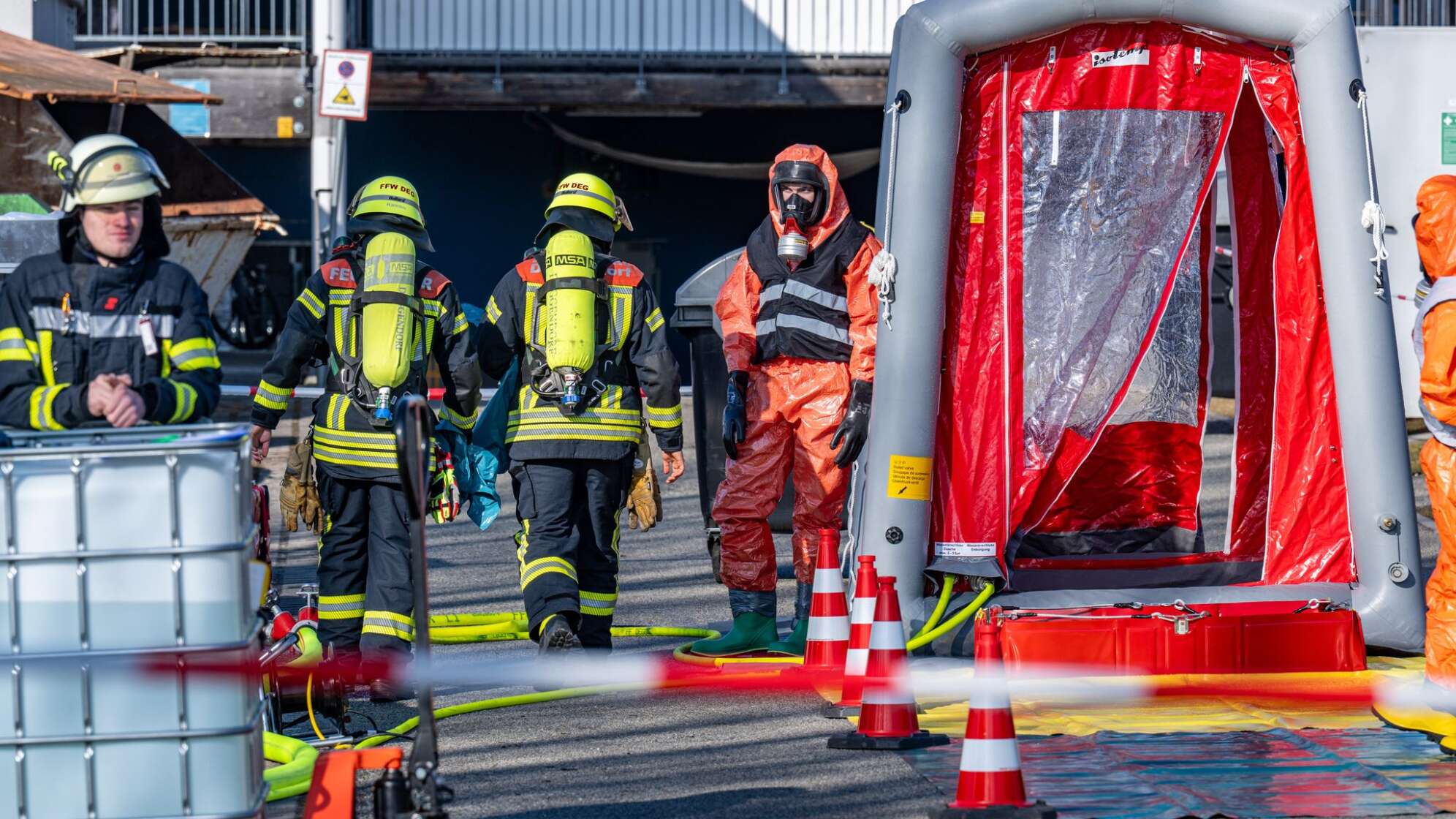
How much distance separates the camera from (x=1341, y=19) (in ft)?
22.2

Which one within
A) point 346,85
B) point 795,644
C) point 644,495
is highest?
point 346,85

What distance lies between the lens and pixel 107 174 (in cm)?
434

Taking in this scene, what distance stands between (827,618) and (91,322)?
296 centimetres

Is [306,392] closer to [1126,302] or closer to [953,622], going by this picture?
[1126,302]

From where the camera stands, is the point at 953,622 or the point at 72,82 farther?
the point at 72,82

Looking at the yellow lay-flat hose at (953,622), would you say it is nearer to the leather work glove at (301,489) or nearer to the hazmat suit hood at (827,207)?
the hazmat suit hood at (827,207)

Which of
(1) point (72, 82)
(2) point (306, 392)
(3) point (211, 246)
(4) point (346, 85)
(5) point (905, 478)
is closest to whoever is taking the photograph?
(5) point (905, 478)

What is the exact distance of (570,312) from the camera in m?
6.68

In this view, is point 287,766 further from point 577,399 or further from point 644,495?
point 644,495

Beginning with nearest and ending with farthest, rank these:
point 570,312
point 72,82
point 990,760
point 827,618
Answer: point 990,760 → point 827,618 → point 570,312 → point 72,82

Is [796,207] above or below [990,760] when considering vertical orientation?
above

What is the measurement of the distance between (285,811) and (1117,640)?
2.97m

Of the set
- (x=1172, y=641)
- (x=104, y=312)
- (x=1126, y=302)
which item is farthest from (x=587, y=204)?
(x=104, y=312)

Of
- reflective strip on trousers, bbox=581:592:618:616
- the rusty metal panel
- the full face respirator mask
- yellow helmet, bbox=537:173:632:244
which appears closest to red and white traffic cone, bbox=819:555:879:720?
reflective strip on trousers, bbox=581:592:618:616
